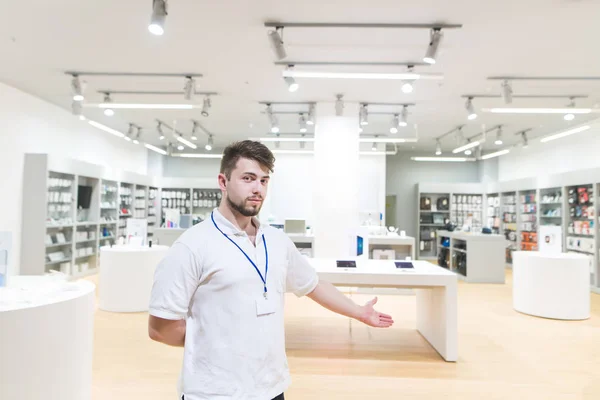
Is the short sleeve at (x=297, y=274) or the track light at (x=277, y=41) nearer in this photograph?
A: the short sleeve at (x=297, y=274)

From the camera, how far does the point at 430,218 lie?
14203mm

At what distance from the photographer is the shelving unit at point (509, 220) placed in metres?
12.3

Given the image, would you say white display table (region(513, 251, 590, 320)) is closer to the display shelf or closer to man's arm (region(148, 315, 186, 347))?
man's arm (region(148, 315, 186, 347))

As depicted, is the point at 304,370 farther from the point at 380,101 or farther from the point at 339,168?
the point at 380,101

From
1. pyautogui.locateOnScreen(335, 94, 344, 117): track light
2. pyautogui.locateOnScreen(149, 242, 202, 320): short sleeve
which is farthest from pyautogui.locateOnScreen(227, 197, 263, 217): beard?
pyautogui.locateOnScreen(335, 94, 344, 117): track light

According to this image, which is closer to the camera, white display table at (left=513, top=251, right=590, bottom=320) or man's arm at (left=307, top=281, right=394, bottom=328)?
man's arm at (left=307, top=281, right=394, bottom=328)

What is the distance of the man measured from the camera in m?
1.36

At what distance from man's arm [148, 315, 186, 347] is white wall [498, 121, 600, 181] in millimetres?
10291

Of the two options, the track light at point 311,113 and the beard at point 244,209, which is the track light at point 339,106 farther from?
the beard at point 244,209

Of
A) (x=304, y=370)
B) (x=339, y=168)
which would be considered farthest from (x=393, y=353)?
(x=339, y=168)

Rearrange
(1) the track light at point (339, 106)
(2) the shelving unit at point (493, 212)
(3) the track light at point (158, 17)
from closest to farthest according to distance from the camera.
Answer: (3) the track light at point (158, 17) < (1) the track light at point (339, 106) < (2) the shelving unit at point (493, 212)

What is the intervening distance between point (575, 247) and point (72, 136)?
1215 cm

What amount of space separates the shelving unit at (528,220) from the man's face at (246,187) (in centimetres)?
1169

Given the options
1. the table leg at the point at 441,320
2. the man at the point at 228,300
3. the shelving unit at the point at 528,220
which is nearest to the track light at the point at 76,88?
the table leg at the point at 441,320
